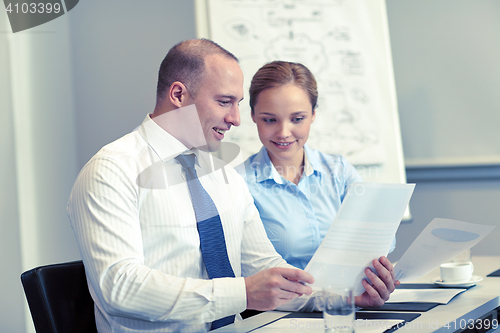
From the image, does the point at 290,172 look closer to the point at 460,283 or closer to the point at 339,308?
the point at 460,283

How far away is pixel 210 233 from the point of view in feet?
3.94

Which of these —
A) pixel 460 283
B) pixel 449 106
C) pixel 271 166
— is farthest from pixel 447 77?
pixel 460 283

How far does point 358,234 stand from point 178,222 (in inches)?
16.9

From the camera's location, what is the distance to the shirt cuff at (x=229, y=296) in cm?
100

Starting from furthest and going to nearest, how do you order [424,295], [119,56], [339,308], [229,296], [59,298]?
[119,56] < [424,295] < [59,298] < [229,296] < [339,308]

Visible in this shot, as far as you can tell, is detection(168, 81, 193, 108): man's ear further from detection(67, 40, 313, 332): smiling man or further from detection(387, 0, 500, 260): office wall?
detection(387, 0, 500, 260): office wall

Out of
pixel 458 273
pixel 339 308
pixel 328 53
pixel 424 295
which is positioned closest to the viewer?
pixel 339 308

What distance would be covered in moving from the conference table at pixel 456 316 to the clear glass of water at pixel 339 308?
0.30 ft

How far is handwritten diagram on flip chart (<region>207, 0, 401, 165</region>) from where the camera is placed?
98.0 inches

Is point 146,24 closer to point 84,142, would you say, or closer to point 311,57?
point 84,142

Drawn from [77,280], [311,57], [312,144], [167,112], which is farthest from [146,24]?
[77,280]

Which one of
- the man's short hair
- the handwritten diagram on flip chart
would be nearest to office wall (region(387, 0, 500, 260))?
the handwritten diagram on flip chart

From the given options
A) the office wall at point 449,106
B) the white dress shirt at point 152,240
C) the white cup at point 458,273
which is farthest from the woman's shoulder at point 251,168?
the office wall at point 449,106

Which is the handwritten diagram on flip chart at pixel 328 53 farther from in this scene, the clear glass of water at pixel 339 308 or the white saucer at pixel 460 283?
Answer: the clear glass of water at pixel 339 308
